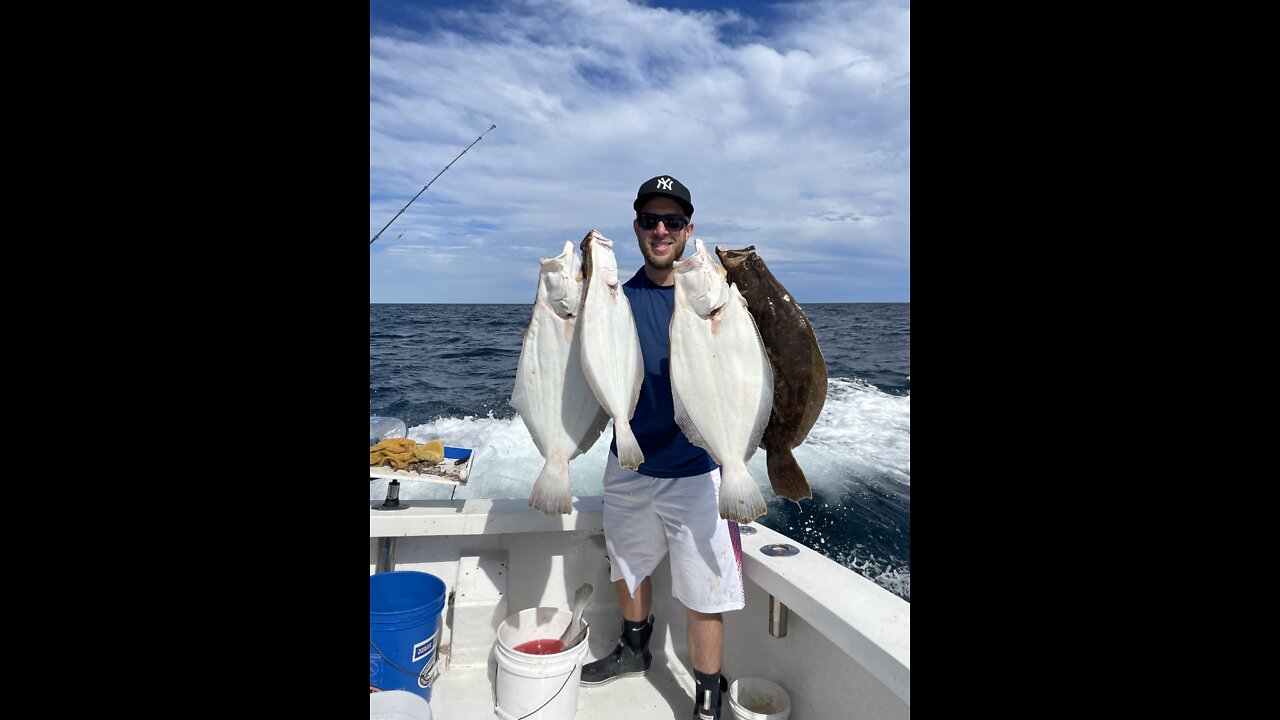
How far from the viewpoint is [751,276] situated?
2.31 meters

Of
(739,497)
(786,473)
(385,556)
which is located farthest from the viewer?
(385,556)

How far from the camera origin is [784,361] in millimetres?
2268

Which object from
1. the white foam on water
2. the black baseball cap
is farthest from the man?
the white foam on water

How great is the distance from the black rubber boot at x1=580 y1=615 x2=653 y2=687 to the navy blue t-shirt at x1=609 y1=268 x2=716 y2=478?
3.40ft

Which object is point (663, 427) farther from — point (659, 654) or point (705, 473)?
point (659, 654)

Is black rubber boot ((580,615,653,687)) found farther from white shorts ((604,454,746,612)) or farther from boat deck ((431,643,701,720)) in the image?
white shorts ((604,454,746,612))

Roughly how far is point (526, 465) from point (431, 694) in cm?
639

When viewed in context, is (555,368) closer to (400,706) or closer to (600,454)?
(400,706)

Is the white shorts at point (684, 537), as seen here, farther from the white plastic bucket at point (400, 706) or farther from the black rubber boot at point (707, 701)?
the white plastic bucket at point (400, 706)

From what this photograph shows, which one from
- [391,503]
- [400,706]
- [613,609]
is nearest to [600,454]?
[613,609]

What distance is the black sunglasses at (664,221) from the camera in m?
2.69

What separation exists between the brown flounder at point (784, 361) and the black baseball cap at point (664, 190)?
0.50m

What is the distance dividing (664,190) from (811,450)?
28.8 ft
